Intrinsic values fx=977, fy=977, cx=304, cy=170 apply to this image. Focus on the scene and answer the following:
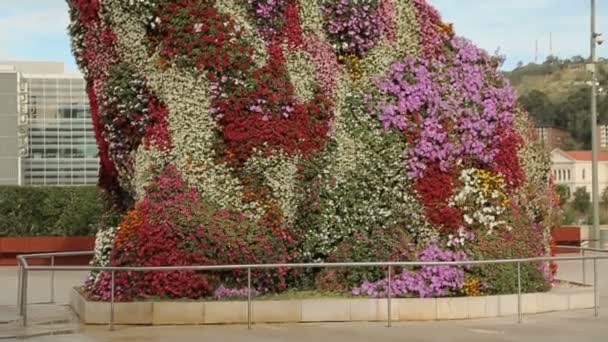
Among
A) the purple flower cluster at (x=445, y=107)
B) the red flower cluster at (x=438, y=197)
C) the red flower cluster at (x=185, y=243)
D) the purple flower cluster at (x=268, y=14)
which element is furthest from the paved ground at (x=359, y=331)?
the purple flower cluster at (x=268, y=14)

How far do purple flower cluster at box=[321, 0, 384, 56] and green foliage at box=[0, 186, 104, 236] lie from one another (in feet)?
51.2

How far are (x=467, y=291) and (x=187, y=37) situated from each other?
5103 mm

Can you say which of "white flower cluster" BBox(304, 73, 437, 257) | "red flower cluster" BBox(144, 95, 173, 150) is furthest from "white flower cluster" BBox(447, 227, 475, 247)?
"red flower cluster" BBox(144, 95, 173, 150)

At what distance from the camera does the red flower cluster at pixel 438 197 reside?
44.3 feet

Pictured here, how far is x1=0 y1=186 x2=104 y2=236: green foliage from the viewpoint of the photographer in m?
28.5

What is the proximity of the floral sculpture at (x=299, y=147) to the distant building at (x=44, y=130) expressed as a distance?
94.6 m

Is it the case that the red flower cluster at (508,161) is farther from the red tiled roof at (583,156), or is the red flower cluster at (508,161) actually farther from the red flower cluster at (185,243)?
the red tiled roof at (583,156)

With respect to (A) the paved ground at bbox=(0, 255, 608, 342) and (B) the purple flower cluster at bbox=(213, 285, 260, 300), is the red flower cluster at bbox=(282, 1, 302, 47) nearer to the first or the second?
(B) the purple flower cluster at bbox=(213, 285, 260, 300)

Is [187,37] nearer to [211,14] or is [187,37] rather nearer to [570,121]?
[211,14]

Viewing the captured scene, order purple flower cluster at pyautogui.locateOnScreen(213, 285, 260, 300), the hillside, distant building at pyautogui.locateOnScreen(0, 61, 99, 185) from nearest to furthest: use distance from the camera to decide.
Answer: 1. purple flower cluster at pyautogui.locateOnScreen(213, 285, 260, 300)
2. distant building at pyautogui.locateOnScreen(0, 61, 99, 185)
3. the hillside

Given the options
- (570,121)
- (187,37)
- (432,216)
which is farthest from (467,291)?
(570,121)

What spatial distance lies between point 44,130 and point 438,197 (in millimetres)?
102329

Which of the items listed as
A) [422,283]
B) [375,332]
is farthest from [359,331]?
[422,283]

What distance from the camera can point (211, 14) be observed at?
1352 centimetres
